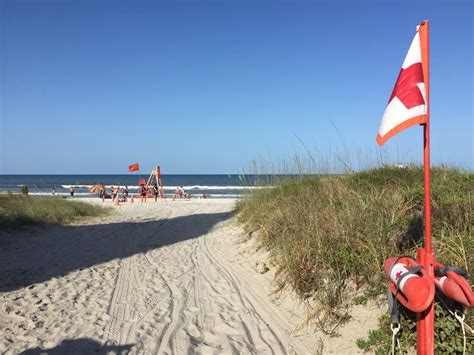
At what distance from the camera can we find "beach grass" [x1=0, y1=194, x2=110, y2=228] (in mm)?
10984

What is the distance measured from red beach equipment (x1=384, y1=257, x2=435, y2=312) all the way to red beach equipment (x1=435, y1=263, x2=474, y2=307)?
0.45 ft

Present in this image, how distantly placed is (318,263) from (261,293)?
1117 mm

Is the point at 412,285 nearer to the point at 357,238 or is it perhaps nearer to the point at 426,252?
the point at 426,252

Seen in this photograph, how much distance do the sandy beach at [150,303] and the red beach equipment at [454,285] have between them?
112 cm

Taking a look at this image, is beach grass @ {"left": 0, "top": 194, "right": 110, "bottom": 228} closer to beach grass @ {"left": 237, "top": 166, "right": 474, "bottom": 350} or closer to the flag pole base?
beach grass @ {"left": 237, "top": 166, "right": 474, "bottom": 350}

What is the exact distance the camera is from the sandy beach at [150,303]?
389cm

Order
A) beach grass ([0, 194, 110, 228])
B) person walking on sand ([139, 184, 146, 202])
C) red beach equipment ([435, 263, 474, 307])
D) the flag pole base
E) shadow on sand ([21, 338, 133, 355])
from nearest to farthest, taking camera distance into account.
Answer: red beach equipment ([435, 263, 474, 307])
the flag pole base
shadow on sand ([21, 338, 133, 355])
beach grass ([0, 194, 110, 228])
person walking on sand ([139, 184, 146, 202])

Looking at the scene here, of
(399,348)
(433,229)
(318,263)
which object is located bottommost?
(399,348)

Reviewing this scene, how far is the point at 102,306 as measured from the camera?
5.04 meters

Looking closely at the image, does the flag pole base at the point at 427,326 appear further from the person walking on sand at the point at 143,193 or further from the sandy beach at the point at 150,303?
the person walking on sand at the point at 143,193

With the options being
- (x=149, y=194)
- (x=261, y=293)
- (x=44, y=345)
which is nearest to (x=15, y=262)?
(x=44, y=345)

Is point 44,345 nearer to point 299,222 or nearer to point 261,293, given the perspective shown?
point 261,293

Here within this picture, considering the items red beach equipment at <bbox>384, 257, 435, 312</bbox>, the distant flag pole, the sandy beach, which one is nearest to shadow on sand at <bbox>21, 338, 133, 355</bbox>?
the sandy beach

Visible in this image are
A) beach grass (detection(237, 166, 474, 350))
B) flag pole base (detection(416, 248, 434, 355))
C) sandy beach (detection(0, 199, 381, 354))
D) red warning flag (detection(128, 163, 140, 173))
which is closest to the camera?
flag pole base (detection(416, 248, 434, 355))
